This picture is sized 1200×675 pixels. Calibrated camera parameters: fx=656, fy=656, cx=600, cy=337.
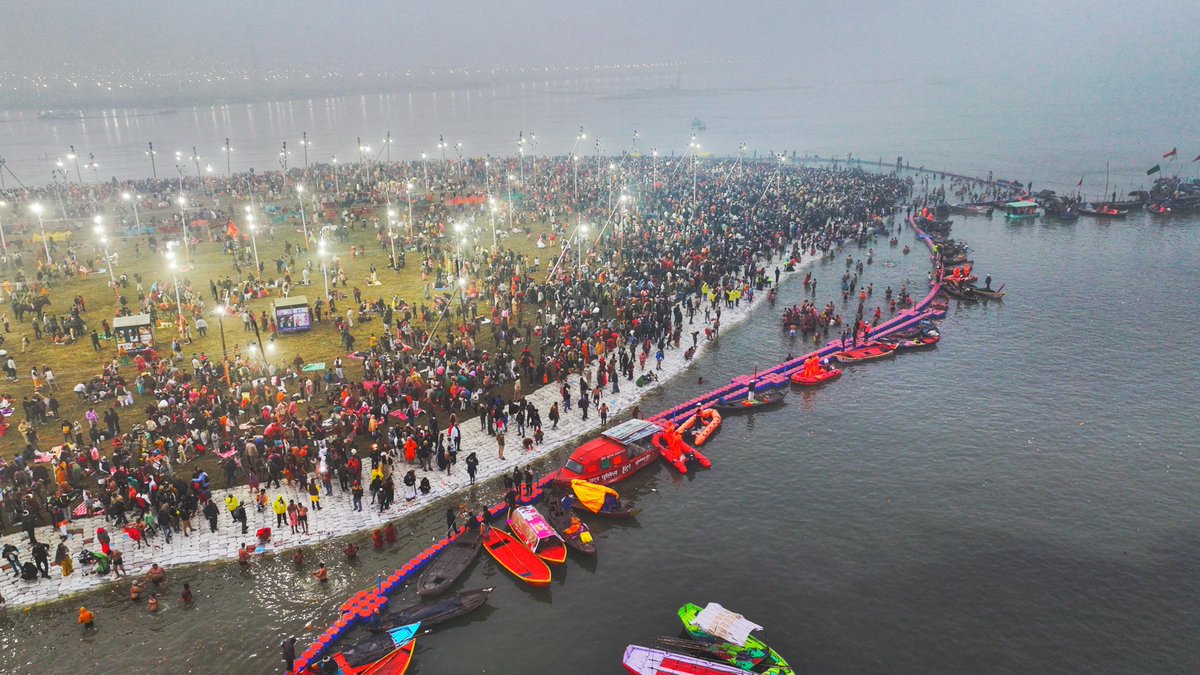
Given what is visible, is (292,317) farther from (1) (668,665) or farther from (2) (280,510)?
(1) (668,665)

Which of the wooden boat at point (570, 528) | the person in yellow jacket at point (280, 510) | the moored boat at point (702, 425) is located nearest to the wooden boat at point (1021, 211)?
the moored boat at point (702, 425)

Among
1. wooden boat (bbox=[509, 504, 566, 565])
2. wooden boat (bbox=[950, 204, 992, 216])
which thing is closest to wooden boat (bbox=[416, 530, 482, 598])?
wooden boat (bbox=[509, 504, 566, 565])

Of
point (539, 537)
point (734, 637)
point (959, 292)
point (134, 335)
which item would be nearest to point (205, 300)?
point (134, 335)

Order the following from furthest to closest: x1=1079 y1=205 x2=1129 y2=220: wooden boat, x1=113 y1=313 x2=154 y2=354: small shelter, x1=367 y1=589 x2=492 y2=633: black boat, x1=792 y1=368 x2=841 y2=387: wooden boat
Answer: x1=1079 y1=205 x2=1129 y2=220: wooden boat < x1=113 y1=313 x2=154 y2=354: small shelter < x1=792 y1=368 x2=841 y2=387: wooden boat < x1=367 y1=589 x2=492 y2=633: black boat

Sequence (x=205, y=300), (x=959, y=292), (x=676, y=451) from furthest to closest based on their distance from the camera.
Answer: (x=959, y=292) → (x=205, y=300) → (x=676, y=451)

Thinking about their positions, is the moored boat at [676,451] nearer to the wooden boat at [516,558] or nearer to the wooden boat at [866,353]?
the wooden boat at [516,558]

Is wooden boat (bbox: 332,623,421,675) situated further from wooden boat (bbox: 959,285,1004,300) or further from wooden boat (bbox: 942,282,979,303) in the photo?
wooden boat (bbox: 959,285,1004,300)
